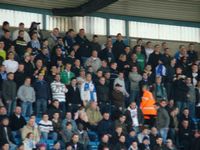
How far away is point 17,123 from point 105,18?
1023 centimetres

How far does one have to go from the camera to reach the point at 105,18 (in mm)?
30203

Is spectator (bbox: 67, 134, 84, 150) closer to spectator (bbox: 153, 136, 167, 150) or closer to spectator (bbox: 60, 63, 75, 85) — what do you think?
spectator (bbox: 60, 63, 75, 85)

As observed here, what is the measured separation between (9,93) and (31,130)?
153cm

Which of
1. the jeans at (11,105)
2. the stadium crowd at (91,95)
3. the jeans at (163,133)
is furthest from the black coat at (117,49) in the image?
the jeans at (11,105)

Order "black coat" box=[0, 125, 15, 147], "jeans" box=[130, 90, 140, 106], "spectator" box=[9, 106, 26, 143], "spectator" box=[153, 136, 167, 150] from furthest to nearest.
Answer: "jeans" box=[130, 90, 140, 106]
"spectator" box=[153, 136, 167, 150]
"spectator" box=[9, 106, 26, 143]
"black coat" box=[0, 125, 15, 147]

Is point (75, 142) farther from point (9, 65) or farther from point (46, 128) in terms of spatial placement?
point (9, 65)

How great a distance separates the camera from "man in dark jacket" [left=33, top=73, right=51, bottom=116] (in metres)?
22.4

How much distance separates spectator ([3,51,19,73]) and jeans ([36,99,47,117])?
4.33ft

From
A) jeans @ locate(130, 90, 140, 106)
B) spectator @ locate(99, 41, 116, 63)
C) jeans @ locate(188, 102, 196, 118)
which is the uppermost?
spectator @ locate(99, 41, 116, 63)

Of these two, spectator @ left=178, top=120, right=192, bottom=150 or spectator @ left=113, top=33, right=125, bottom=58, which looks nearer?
spectator @ left=178, top=120, right=192, bottom=150

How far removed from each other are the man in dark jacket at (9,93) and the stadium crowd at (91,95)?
0.10ft

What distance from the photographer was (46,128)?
70.8ft

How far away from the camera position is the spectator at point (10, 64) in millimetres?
22559

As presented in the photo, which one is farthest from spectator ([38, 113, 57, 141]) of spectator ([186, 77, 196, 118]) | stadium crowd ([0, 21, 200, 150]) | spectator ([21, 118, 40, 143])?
spectator ([186, 77, 196, 118])
